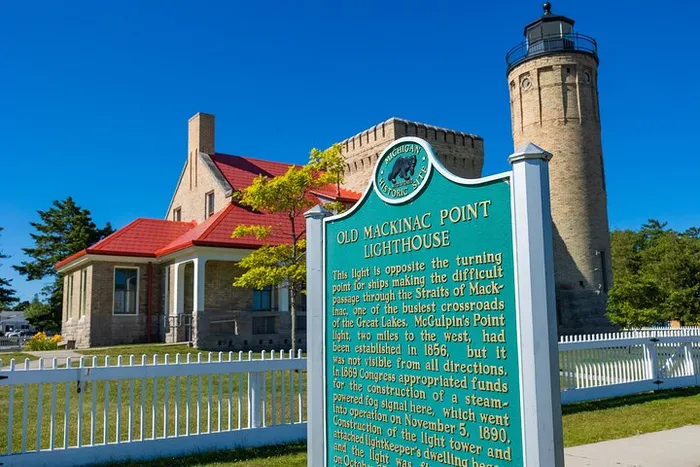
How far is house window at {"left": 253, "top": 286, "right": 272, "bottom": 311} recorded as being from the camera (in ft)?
75.3

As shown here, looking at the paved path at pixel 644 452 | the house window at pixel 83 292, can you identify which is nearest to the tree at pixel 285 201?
the paved path at pixel 644 452

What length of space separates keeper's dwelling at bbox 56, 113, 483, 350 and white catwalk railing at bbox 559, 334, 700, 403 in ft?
39.5

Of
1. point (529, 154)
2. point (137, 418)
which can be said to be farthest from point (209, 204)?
point (529, 154)

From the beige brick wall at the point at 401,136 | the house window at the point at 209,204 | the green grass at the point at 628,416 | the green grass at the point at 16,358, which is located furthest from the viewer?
the beige brick wall at the point at 401,136

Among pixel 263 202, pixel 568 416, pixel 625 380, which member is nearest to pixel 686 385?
pixel 625 380

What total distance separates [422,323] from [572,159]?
31249 millimetres

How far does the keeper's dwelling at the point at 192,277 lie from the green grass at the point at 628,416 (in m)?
12.8

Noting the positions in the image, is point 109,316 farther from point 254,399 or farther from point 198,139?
point 254,399

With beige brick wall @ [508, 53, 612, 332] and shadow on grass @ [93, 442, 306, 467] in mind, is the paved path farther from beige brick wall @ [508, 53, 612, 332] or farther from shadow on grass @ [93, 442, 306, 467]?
beige brick wall @ [508, 53, 612, 332]

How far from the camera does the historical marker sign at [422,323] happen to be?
322cm

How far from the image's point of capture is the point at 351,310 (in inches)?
171

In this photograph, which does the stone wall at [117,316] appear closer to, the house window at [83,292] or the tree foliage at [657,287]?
the house window at [83,292]

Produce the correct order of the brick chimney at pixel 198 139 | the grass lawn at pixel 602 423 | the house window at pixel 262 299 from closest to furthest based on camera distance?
the grass lawn at pixel 602 423 → the house window at pixel 262 299 → the brick chimney at pixel 198 139

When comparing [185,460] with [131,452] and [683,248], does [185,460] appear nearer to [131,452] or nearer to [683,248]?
[131,452]
